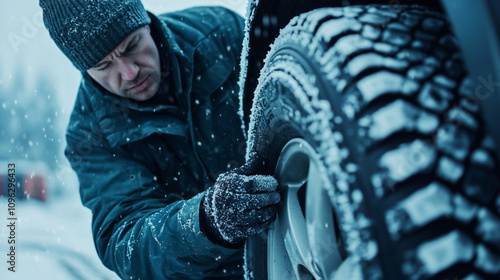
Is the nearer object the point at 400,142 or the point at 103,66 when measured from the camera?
the point at 400,142

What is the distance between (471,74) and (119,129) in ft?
4.57

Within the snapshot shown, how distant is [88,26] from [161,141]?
0.50 m

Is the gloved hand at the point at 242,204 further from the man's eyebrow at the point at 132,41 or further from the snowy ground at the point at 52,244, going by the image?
the snowy ground at the point at 52,244

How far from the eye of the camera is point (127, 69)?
1.56 m

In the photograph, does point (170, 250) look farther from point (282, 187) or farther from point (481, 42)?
point (481, 42)

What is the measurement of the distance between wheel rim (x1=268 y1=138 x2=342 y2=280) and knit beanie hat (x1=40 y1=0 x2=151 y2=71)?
2.95 feet

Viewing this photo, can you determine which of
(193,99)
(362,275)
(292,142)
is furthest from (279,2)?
(193,99)

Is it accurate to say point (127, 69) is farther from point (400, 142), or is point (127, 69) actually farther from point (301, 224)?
point (400, 142)

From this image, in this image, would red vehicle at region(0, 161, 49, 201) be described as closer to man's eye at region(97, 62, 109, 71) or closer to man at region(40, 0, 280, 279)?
man at region(40, 0, 280, 279)

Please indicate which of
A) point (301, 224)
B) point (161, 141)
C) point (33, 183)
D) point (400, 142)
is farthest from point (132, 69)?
point (33, 183)

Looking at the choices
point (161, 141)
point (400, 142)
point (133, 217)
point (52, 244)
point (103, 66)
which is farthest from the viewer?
point (52, 244)

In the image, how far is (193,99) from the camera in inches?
67.1

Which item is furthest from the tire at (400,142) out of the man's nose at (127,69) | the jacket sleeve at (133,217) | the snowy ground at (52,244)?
the snowy ground at (52,244)

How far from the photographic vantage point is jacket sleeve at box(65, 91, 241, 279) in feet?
4.01
